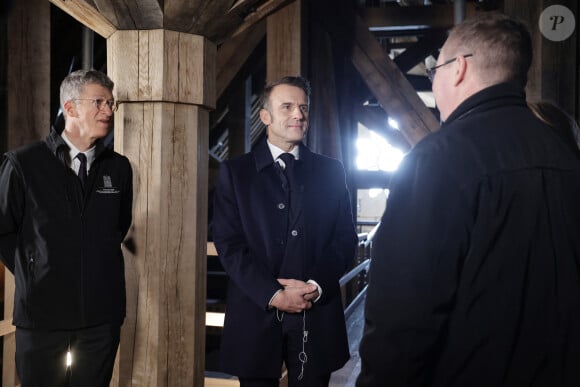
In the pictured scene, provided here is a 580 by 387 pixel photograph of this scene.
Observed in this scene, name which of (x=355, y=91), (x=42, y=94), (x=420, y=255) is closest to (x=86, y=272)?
(x=420, y=255)

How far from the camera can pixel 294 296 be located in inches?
79.7

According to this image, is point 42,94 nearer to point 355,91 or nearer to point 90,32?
point 90,32

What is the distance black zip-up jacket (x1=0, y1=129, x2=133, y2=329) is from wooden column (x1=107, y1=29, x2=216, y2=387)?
111 mm

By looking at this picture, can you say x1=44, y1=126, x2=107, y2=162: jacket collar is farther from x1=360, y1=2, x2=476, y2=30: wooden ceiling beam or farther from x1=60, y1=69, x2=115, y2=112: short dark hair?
x1=360, y1=2, x2=476, y2=30: wooden ceiling beam

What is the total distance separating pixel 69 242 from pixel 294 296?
34.0 inches

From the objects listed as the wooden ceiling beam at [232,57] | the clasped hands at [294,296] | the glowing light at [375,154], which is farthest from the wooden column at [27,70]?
the glowing light at [375,154]

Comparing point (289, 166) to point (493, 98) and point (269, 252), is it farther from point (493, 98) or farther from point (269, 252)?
point (493, 98)

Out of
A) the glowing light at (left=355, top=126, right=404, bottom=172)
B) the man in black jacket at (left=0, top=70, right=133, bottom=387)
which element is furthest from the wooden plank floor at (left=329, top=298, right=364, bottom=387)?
the glowing light at (left=355, top=126, right=404, bottom=172)

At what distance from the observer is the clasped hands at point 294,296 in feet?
6.61

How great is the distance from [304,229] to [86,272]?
84 cm

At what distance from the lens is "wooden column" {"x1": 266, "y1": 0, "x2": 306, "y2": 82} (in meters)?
3.53

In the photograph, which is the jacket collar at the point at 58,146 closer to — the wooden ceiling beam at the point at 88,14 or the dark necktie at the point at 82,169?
the dark necktie at the point at 82,169

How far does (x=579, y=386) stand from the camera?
120 cm

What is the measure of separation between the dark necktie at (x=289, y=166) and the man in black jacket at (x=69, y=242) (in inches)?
24.9
